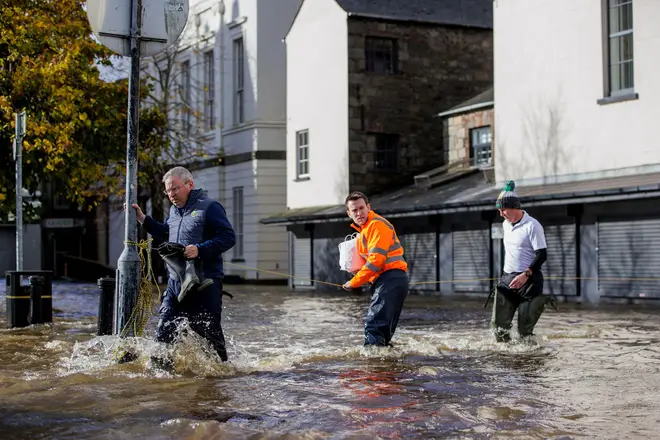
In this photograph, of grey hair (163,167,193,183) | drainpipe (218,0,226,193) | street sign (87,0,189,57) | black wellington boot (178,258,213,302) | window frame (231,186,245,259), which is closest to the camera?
black wellington boot (178,258,213,302)

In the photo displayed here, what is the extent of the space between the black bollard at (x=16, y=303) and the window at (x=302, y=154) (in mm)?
20696

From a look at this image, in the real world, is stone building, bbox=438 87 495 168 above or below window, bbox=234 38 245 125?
below

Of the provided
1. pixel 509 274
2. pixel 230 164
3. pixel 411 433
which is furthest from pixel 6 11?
pixel 230 164

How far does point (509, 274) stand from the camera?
13086 mm

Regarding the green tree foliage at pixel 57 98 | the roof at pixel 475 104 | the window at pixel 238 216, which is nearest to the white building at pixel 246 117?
the window at pixel 238 216

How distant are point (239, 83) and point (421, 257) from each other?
46.5 feet

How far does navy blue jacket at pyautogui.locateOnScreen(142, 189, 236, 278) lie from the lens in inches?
404

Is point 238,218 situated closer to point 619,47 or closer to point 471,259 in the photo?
point 471,259

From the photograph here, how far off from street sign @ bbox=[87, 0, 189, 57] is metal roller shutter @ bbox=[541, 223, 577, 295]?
1595 cm

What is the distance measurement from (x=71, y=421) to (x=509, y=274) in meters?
6.23

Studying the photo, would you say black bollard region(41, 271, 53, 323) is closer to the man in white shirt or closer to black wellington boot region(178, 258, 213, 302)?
the man in white shirt

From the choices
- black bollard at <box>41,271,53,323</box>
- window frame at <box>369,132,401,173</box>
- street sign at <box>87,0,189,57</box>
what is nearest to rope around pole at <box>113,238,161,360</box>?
street sign at <box>87,0,189,57</box>

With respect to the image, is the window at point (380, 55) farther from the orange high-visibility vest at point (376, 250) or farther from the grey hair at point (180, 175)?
the grey hair at point (180, 175)

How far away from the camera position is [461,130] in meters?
33.8
